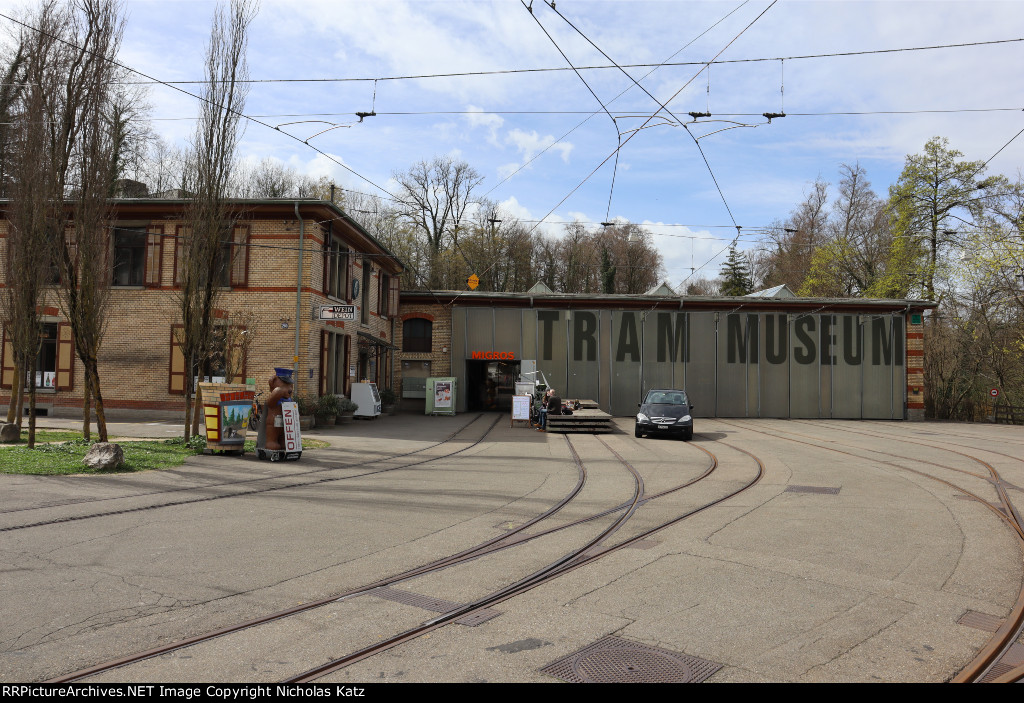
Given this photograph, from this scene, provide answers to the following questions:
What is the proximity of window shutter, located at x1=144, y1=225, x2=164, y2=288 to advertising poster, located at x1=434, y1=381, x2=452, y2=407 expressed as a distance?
12.7 m

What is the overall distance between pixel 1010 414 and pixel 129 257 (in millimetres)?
40759

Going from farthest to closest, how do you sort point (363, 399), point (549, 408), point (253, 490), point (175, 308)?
1. point (363, 399)
2. point (549, 408)
3. point (175, 308)
4. point (253, 490)

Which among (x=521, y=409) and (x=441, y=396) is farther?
(x=441, y=396)

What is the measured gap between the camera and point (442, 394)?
33.0 m

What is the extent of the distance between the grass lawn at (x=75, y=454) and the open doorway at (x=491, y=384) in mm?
20641

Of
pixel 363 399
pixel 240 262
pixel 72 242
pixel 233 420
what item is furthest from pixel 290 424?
pixel 363 399

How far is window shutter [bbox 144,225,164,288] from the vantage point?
24.6m

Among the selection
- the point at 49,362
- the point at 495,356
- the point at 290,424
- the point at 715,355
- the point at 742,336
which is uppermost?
the point at 742,336

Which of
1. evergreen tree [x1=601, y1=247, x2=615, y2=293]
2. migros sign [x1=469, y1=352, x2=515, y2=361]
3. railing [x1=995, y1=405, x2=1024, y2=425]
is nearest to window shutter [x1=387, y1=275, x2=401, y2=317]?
migros sign [x1=469, y1=352, x2=515, y2=361]

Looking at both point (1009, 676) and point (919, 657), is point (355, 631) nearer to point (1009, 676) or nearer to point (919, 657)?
point (919, 657)

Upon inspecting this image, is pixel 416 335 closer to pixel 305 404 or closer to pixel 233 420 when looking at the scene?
pixel 305 404

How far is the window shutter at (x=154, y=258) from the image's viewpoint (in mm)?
24594

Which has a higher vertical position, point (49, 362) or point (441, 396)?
point (49, 362)

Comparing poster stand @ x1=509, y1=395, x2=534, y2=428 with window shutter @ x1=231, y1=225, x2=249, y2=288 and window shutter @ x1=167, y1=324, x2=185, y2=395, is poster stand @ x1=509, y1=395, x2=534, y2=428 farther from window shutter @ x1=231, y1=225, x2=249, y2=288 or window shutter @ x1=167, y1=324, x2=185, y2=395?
window shutter @ x1=167, y1=324, x2=185, y2=395
